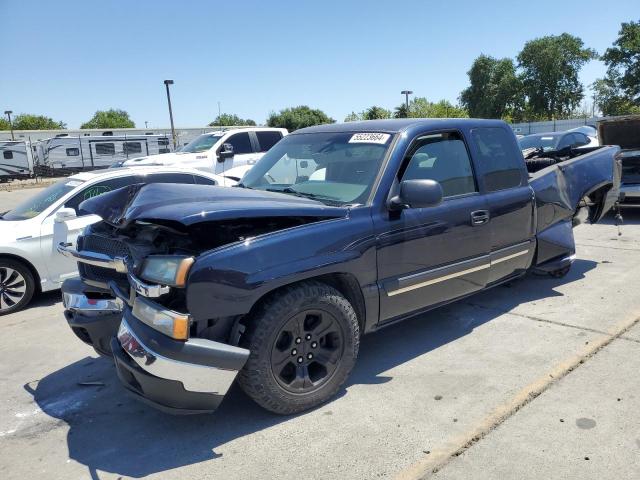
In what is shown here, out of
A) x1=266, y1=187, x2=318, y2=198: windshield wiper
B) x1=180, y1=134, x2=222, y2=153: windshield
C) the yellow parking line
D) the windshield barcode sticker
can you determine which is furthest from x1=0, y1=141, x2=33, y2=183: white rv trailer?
the yellow parking line

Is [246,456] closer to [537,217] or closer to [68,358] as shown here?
[68,358]

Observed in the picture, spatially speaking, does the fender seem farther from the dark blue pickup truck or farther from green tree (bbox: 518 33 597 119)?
green tree (bbox: 518 33 597 119)

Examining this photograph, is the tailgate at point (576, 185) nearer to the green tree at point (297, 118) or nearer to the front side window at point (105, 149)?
the front side window at point (105, 149)

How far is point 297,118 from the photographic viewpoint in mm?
63031

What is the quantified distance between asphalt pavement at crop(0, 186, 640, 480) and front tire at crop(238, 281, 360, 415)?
185 millimetres

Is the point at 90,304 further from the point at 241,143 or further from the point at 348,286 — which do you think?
the point at 241,143

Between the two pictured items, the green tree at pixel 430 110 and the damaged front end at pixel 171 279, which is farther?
the green tree at pixel 430 110

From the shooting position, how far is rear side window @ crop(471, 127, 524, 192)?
445cm

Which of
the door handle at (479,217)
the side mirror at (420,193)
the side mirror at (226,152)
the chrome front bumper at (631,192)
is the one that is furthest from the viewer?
the side mirror at (226,152)

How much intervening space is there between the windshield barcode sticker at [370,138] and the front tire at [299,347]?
49.2 inches

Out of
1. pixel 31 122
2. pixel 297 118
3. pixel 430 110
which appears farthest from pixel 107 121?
pixel 430 110

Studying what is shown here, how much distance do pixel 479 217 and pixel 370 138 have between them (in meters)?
1.14

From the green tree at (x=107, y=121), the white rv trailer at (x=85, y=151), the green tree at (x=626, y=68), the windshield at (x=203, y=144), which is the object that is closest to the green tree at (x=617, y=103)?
the green tree at (x=626, y=68)

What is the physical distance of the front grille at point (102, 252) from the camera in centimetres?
328
